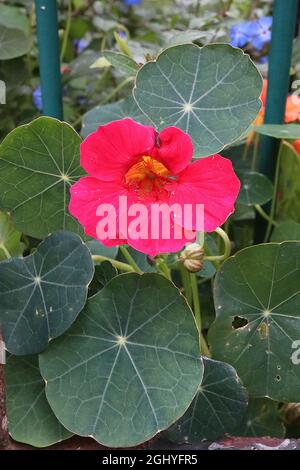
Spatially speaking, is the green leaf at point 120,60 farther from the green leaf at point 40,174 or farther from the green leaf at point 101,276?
the green leaf at point 101,276

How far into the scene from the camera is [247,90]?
2.69ft

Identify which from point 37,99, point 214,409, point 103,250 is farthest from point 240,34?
point 214,409

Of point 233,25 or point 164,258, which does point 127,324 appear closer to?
point 164,258

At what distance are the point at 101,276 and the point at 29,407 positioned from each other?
209mm

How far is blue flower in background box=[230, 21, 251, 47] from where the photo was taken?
1446 mm

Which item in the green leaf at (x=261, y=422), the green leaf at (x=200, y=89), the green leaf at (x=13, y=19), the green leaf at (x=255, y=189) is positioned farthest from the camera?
the green leaf at (x=13, y=19)

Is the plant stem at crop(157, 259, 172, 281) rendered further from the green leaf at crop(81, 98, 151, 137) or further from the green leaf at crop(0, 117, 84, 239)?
the green leaf at crop(81, 98, 151, 137)

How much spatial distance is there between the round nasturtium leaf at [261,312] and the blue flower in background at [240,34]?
2.50 ft

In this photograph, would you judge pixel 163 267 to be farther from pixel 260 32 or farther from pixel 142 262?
pixel 260 32

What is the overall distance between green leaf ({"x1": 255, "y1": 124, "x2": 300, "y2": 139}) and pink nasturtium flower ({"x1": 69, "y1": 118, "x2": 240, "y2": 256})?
0.24 m

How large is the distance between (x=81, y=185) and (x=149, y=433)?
1.05 ft

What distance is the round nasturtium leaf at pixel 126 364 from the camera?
775 millimetres

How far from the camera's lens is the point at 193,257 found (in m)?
0.83

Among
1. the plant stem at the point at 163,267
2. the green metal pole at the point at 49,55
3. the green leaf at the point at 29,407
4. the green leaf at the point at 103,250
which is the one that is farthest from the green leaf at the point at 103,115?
the green leaf at the point at 29,407
